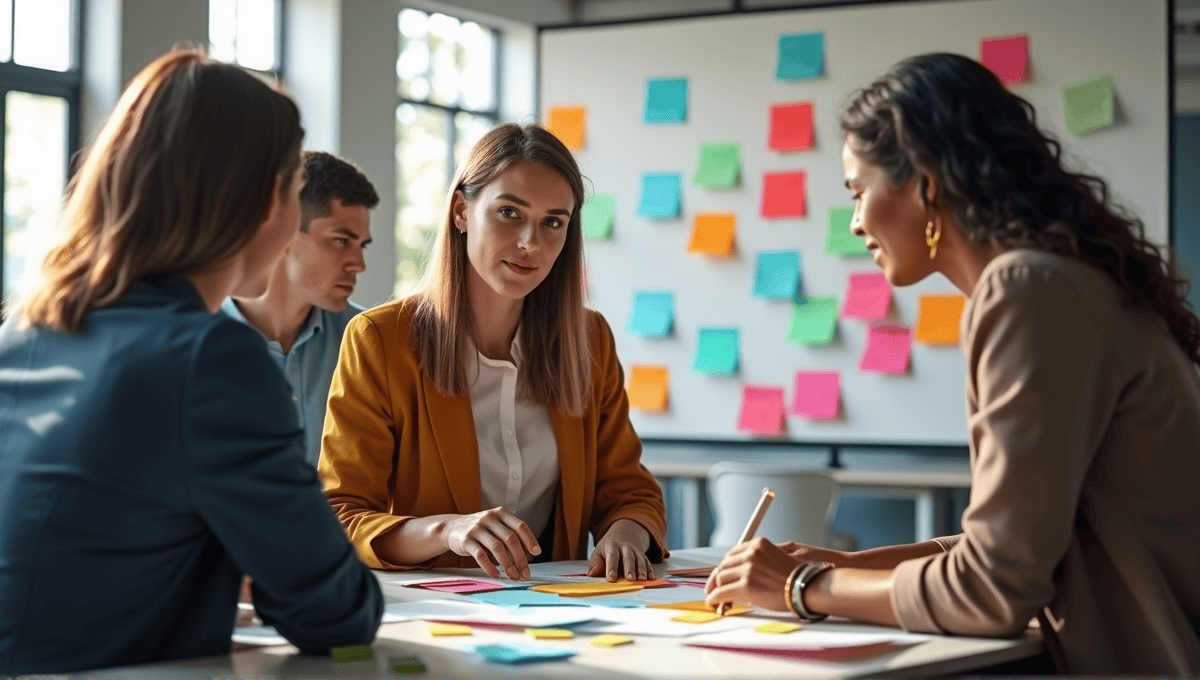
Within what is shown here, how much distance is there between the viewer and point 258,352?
1.21 meters

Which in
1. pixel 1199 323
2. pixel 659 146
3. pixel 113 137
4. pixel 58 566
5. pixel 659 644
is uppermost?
pixel 659 146

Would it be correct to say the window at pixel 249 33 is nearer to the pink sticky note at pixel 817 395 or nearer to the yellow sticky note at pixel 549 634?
the pink sticky note at pixel 817 395

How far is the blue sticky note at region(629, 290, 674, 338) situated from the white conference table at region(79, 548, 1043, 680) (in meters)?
3.50

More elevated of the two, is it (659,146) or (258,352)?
(659,146)

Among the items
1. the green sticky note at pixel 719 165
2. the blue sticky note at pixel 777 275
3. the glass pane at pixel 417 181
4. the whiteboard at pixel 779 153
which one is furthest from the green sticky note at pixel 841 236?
the glass pane at pixel 417 181

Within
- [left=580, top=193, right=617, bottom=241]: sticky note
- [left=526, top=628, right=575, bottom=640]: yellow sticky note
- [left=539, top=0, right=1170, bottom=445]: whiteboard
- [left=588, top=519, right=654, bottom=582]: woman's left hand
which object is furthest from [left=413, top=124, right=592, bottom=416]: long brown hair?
[left=580, top=193, right=617, bottom=241]: sticky note

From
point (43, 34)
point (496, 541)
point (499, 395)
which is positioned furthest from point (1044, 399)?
point (43, 34)

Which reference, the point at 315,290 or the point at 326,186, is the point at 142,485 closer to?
the point at 315,290

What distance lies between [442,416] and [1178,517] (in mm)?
1241

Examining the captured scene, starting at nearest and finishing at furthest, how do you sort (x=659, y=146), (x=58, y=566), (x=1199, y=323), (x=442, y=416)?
(x=58, y=566) < (x=1199, y=323) < (x=442, y=416) < (x=659, y=146)

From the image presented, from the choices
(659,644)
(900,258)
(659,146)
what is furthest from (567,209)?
(659,146)

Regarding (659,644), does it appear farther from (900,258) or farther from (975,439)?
(900,258)

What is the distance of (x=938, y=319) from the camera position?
448cm

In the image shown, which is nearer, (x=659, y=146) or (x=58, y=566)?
(x=58, y=566)
